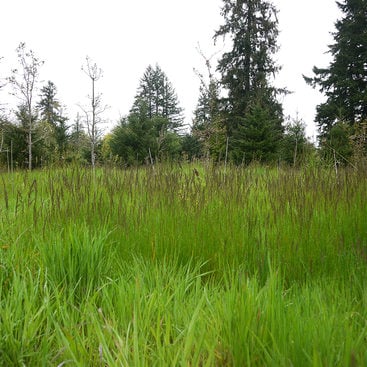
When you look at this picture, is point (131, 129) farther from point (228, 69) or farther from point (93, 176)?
point (93, 176)

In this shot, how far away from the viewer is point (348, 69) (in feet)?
76.3

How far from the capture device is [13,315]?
1205mm

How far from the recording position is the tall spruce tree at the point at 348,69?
74.1 feet

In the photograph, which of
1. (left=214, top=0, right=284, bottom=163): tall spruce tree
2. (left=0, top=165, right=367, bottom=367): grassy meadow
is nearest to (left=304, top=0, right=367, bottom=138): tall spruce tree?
(left=214, top=0, right=284, bottom=163): tall spruce tree

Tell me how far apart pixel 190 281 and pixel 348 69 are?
27026 millimetres

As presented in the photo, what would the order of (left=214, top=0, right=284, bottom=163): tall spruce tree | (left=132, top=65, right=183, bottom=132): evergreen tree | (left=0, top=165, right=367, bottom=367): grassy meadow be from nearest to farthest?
1. (left=0, top=165, right=367, bottom=367): grassy meadow
2. (left=214, top=0, right=284, bottom=163): tall spruce tree
3. (left=132, top=65, right=183, bottom=132): evergreen tree

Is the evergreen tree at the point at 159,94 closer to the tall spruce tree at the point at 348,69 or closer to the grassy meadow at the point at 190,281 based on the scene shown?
the tall spruce tree at the point at 348,69

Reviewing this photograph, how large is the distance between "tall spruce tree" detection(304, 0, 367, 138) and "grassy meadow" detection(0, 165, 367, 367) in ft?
76.4

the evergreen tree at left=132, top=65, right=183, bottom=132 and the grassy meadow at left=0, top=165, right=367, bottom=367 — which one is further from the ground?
the evergreen tree at left=132, top=65, right=183, bottom=132

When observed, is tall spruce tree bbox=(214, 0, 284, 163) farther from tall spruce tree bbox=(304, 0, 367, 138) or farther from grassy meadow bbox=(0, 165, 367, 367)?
grassy meadow bbox=(0, 165, 367, 367)

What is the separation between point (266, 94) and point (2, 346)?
23176mm

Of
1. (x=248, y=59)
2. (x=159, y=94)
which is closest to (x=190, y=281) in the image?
(x=248, y=59)

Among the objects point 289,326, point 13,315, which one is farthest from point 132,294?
point 289,326

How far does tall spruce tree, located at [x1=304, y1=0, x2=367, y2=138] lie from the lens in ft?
74.1
